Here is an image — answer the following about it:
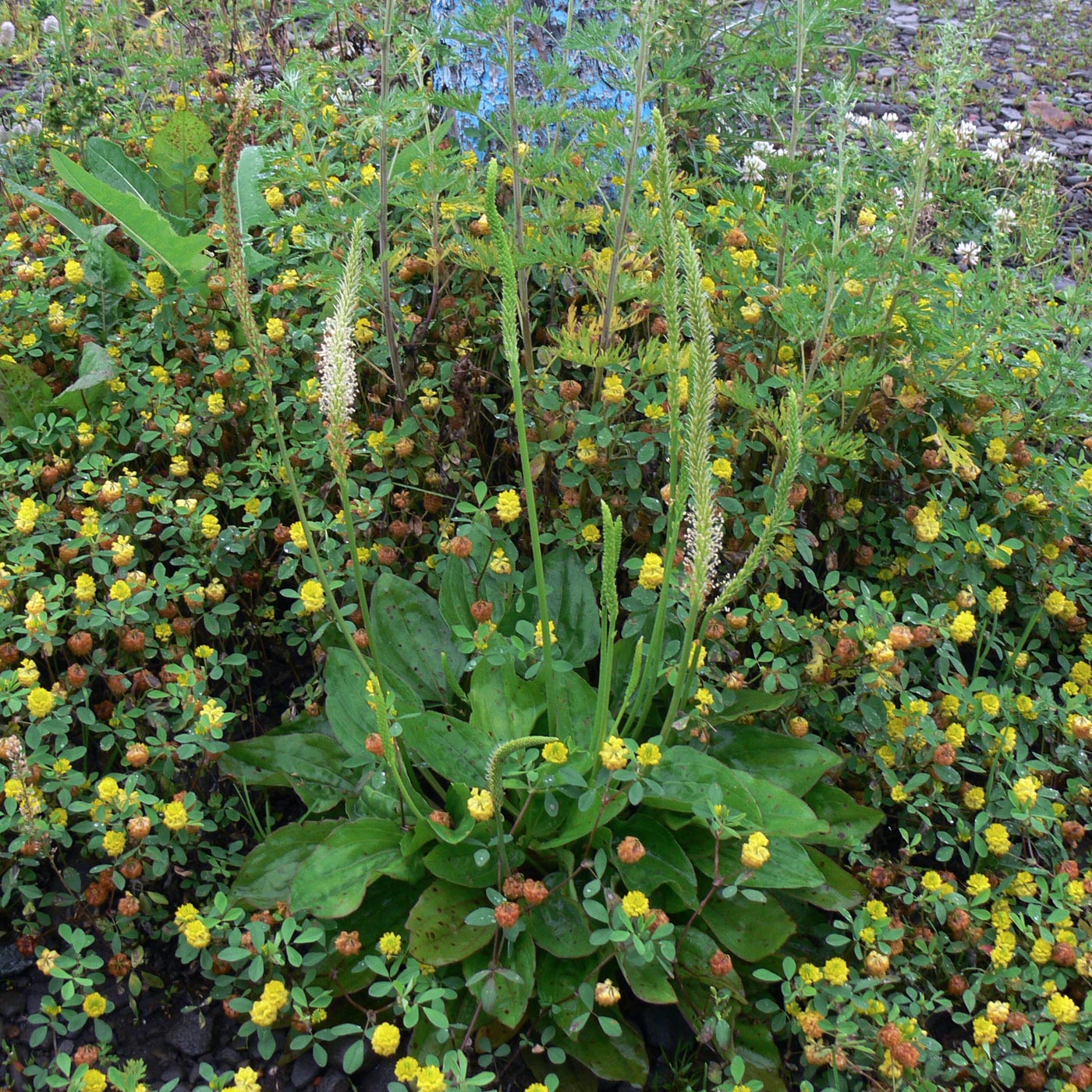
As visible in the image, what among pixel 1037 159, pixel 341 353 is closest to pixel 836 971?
pixel 341 353

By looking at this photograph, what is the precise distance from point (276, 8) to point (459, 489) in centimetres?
333

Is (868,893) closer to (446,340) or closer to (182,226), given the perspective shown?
(446,340)

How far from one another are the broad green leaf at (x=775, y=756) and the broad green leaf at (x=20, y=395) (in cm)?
233

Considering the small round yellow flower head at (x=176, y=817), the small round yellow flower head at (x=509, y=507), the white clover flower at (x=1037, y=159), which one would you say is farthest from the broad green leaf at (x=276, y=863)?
the white clover flower at (x=1037, y=159)

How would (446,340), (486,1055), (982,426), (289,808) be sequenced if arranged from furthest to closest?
(446,340) < (982,426) < (289,808) < (486,1055)

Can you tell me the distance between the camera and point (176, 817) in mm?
2074

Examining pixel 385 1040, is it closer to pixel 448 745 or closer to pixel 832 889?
pixel 448 745

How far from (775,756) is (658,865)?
1.45 feet

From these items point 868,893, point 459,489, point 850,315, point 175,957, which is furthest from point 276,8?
point 868,893

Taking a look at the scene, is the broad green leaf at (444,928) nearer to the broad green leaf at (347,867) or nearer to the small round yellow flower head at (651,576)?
the broad green leaf at (347,867)

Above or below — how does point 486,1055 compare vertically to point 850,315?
below

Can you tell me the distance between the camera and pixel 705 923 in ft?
6.95

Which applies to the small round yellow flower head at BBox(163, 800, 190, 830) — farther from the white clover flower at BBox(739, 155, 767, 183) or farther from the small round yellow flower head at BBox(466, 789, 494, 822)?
the white clover flower at BBox(739, 155, 767, 183)

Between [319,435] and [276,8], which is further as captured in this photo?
[276,8]
